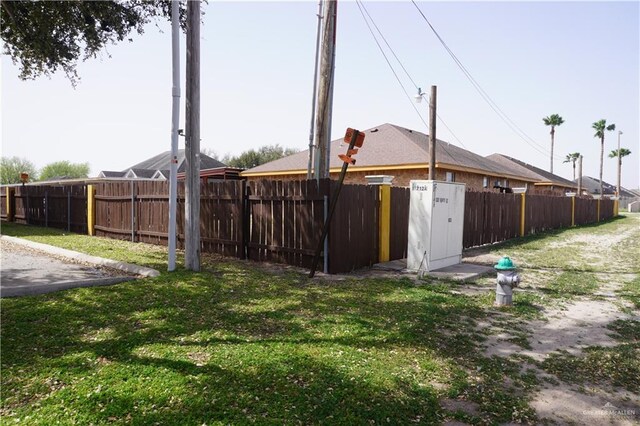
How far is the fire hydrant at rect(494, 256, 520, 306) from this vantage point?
252 inches

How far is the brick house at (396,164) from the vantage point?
1978 centimetres

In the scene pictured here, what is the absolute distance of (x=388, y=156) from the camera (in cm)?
2067

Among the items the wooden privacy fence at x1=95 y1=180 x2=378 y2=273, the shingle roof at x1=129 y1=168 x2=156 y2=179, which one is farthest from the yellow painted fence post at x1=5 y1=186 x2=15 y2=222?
the shingle roof at x1=129 y1=168 x2=156 y2=179

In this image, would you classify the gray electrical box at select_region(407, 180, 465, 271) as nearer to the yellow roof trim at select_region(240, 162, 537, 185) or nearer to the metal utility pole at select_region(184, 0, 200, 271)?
the metal utility pole at select_region(184, 0, 200, 271)

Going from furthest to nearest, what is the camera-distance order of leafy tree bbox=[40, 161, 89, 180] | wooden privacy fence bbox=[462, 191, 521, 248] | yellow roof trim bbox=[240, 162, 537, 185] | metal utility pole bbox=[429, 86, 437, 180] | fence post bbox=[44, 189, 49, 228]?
leafy tree bbox=[40, 161, 89, 180] → yellow roof trim bbox=[240, 162, 537, 185] → fence post bbox=[44, 189, 49, 228] → metal utility pole bbox=[429, 86, 437, 180] → wooden privacy fence bbox=[462, 191, 521, 248]

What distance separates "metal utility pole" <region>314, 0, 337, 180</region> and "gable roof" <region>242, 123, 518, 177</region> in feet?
35.3

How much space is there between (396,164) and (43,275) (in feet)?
49.4

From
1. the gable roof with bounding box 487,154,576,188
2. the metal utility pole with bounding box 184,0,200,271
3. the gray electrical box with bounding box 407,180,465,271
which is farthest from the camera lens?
the gable roof with bounding box 487,154,576,188

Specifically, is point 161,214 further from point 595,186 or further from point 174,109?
point 595,186

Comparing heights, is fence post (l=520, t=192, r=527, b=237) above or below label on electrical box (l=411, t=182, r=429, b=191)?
below

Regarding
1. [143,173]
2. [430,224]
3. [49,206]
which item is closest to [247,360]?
[430,224]

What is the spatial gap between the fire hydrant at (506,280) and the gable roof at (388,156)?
42.1ft

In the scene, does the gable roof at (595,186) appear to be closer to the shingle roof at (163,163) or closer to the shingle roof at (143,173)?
the shingle roof at (163,163)

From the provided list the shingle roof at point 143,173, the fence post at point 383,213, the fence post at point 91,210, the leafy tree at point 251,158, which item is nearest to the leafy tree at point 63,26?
the fence post at point 91,210
